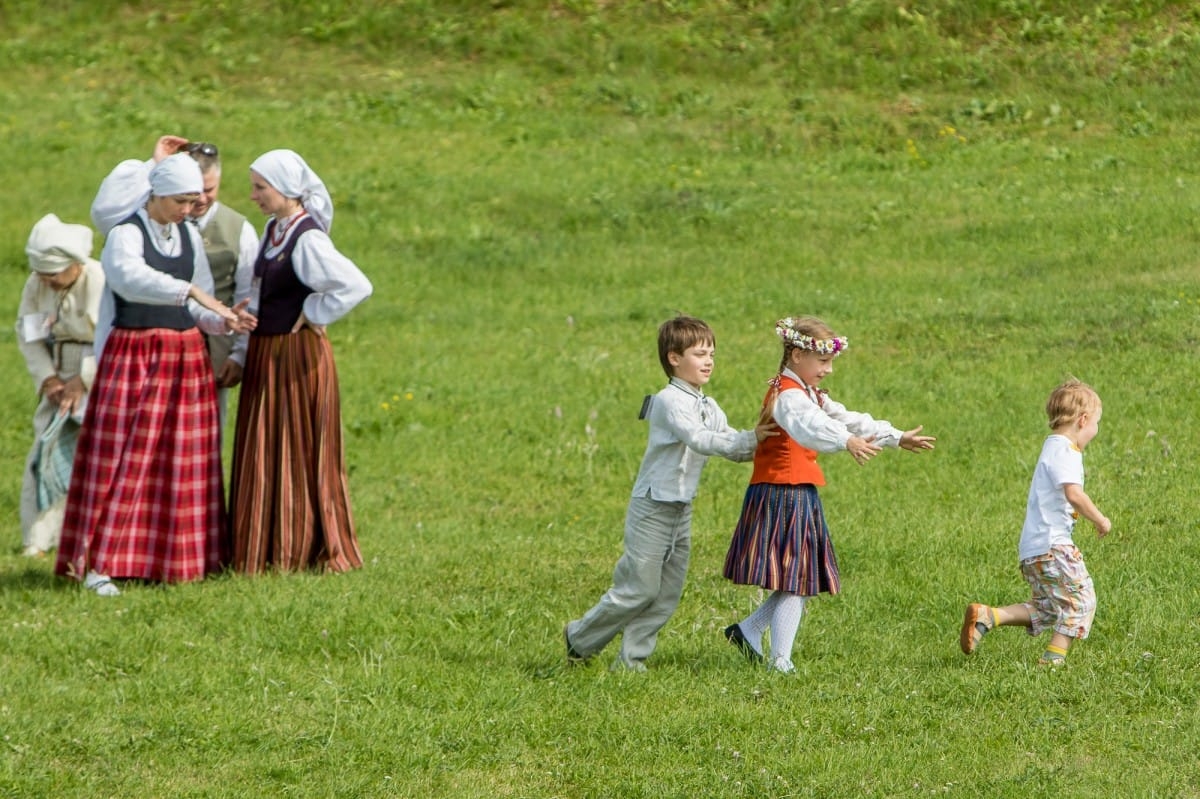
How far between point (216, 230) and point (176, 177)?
789 millimetres

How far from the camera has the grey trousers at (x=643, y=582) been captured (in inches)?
266

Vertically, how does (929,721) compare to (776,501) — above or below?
below

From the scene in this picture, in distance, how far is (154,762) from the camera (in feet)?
20.4

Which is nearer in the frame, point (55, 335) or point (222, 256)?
point (222, 256)

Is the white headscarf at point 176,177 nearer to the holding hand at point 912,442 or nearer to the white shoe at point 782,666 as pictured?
the white shoe at point 782,666

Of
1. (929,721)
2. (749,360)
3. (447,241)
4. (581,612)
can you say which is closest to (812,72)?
(447,241)

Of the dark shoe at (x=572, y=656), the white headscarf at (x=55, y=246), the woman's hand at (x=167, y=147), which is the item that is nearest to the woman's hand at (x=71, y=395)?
the white headscarf at (x=55, y=246)

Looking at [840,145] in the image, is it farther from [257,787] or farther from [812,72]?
[257,787]

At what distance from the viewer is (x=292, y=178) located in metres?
8.63

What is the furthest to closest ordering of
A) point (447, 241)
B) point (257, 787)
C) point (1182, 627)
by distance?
1. point (447, 241)
2. point (1182, 627)
3. point (257, 787)

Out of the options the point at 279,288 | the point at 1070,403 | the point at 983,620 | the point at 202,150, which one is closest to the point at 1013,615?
the point at 983,620

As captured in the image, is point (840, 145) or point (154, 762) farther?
point (840, 145)

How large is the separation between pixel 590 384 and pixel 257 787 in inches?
269

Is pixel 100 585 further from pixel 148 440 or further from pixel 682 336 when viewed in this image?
pixel 682 336
